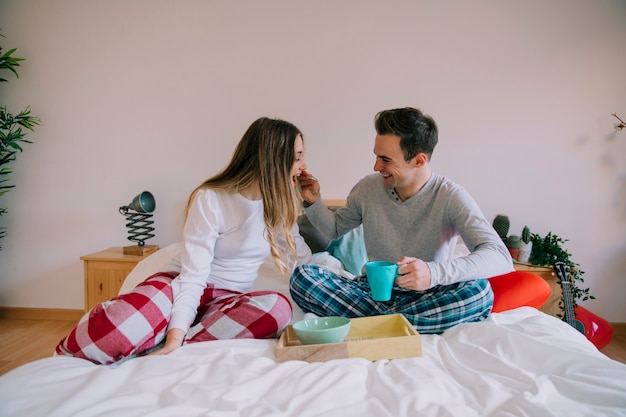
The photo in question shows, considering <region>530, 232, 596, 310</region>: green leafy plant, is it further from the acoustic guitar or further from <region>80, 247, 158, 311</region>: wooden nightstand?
<region>80, 247, 158, 311</region>: wooden nightstand

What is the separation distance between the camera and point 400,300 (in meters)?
1.43

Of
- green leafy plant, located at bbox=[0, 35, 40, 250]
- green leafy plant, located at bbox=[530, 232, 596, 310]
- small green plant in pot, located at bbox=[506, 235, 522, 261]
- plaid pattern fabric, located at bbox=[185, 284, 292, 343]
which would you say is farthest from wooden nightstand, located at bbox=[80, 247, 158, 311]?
green leafy plant, located at bbox=[530, 232, 596, 310]

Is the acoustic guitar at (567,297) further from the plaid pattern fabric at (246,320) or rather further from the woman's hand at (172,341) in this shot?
the woman's hand at (172,341)

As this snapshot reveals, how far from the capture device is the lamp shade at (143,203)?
98.3 inches

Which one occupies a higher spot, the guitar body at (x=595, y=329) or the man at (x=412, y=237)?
the man at (x=412, y=237)

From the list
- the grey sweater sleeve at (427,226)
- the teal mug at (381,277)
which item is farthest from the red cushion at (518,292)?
the teal mug at (381,277)

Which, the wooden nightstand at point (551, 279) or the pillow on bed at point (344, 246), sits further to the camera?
the wooden nightstand at point (551, 279)

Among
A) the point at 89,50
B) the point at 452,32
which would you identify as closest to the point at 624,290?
the point at 452,32

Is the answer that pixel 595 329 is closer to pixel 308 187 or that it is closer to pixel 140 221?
pixel 308 187

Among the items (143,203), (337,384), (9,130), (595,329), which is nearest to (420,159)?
(337,384)

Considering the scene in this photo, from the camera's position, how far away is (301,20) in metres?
2.64

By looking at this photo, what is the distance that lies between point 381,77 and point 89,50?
6.02 feet

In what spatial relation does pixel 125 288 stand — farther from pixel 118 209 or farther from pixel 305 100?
pixel 305 100

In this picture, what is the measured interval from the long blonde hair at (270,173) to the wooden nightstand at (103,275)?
1.10m
